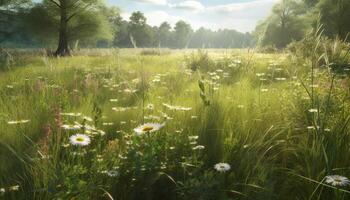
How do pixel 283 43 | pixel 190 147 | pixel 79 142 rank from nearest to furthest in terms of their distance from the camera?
pixel 79 142, pixel 190 147, pixel 283 43

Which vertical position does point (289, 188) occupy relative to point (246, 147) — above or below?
below

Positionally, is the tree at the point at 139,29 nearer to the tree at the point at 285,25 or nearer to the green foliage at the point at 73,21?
the tree at the point at 285,25

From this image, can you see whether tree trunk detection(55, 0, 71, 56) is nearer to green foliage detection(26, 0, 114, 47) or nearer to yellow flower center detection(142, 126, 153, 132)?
green foliage detection(26, 0, 114, 47)

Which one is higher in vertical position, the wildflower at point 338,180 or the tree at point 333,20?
the tree at point 333,20

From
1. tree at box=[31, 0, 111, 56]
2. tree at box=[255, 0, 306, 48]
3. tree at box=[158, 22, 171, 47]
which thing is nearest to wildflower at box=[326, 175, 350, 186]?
tree at box=[31, 0, 111, 56]

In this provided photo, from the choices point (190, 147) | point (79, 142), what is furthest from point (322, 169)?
point (79, 142)

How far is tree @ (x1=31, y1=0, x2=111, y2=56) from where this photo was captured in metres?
24.2

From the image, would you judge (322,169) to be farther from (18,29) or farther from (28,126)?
(18,29)

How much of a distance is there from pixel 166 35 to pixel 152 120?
319 ft

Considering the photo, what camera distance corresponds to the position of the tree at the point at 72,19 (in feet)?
79.5

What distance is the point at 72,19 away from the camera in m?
27.2

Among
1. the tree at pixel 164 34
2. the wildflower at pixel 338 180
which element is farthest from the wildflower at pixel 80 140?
the tree at pixel 164 34

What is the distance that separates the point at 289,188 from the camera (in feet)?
8.00

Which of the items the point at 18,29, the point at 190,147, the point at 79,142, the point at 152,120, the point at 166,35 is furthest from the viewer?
the point at 166,35
